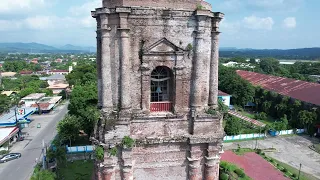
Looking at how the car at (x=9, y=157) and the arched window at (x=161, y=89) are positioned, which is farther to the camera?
the car at (x=9, y=157)

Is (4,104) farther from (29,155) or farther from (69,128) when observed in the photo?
(69,128)

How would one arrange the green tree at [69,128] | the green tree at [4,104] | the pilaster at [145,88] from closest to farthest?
the pilaster at [145,88] → the green tree at [69,128] → the green tree at [4,104]

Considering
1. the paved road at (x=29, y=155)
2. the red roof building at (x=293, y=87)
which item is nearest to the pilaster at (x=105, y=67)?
the paved road at (x=29, y=155)

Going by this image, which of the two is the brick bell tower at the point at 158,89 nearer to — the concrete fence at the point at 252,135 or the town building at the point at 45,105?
the concrete fence at the point at 252,135

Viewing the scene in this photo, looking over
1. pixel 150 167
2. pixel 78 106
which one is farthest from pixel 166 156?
pixel 78 106

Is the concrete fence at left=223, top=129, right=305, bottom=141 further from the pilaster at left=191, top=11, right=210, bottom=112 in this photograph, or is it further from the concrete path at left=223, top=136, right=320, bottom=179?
the pilaster at left=191, top=11, right=210, bottom=112

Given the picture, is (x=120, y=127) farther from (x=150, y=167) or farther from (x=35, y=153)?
(x=35, y=153)

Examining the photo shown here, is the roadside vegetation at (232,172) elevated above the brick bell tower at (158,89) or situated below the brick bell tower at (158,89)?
below
